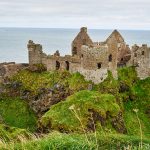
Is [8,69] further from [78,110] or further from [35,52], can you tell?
[78,110]

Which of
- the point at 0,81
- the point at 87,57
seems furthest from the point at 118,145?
the point at 0,81

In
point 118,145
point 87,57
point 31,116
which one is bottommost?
point 31,116

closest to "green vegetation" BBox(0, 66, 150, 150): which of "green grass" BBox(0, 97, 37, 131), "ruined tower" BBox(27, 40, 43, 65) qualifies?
"green grass" BBox(0, 97, 37, 131)

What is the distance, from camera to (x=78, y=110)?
4375 cm

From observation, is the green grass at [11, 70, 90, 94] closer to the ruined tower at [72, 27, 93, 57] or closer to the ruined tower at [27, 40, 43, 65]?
the ruined tower at [27, 40, 43, 65]

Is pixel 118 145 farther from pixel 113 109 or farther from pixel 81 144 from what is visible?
pixel 113 109

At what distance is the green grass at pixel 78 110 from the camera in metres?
42.9

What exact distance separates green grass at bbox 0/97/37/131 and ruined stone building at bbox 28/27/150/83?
18.9ft

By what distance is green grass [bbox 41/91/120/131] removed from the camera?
42938mm

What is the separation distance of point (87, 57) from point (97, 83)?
3436mm

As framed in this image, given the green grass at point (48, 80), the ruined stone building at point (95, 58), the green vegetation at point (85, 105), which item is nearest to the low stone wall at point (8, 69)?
the green grass at point (48, 80)

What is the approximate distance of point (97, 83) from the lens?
56375 millimetres

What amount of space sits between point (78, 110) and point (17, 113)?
17.0 metres

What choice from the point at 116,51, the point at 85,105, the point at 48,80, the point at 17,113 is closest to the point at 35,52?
the point at 48,80
